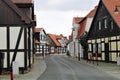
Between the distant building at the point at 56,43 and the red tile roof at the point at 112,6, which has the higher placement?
the red tile roof at the point at 112,6

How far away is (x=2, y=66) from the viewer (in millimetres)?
32938

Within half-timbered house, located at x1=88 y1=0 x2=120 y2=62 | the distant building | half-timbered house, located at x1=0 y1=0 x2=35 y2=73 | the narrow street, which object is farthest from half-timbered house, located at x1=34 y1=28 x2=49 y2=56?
half-timbered house, located at x1=0 y1=0 x2=35 y2=73

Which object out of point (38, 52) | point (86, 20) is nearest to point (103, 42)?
point (86, 20)

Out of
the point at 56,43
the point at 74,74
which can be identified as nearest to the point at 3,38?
the point at 74,74

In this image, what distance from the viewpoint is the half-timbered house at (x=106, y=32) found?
1853 inches

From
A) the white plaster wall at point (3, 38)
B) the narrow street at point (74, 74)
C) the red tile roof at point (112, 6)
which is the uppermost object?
the red tile roof at point (112, 6)

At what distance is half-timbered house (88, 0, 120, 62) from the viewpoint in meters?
47.1

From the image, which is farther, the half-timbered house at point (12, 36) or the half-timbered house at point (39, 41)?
the half-timbered house at point (39, 41)

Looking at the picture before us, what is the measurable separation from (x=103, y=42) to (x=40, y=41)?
48.7m

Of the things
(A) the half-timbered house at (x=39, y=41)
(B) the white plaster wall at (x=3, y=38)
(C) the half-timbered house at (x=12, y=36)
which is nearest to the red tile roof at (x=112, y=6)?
(C) the half-timbered house at (x=12, y=36)

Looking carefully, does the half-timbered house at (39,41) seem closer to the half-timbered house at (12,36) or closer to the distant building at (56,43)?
the distant building at (56,43)

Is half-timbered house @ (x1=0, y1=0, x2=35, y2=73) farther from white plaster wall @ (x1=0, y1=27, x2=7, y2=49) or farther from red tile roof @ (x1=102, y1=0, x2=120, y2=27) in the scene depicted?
red tile roof @ (x1=102, y1=0, x2=120, y2=27)

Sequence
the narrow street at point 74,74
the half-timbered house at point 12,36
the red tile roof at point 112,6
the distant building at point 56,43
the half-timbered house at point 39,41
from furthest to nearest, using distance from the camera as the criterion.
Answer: the distant building at point 56,43, the half-timbered house at point 39,41, the red tile roof at point 112,6, the half-timbered house at point 12,36, the narrow street at point 74,74

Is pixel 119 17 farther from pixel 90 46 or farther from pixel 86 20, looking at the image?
pixel 86 20
